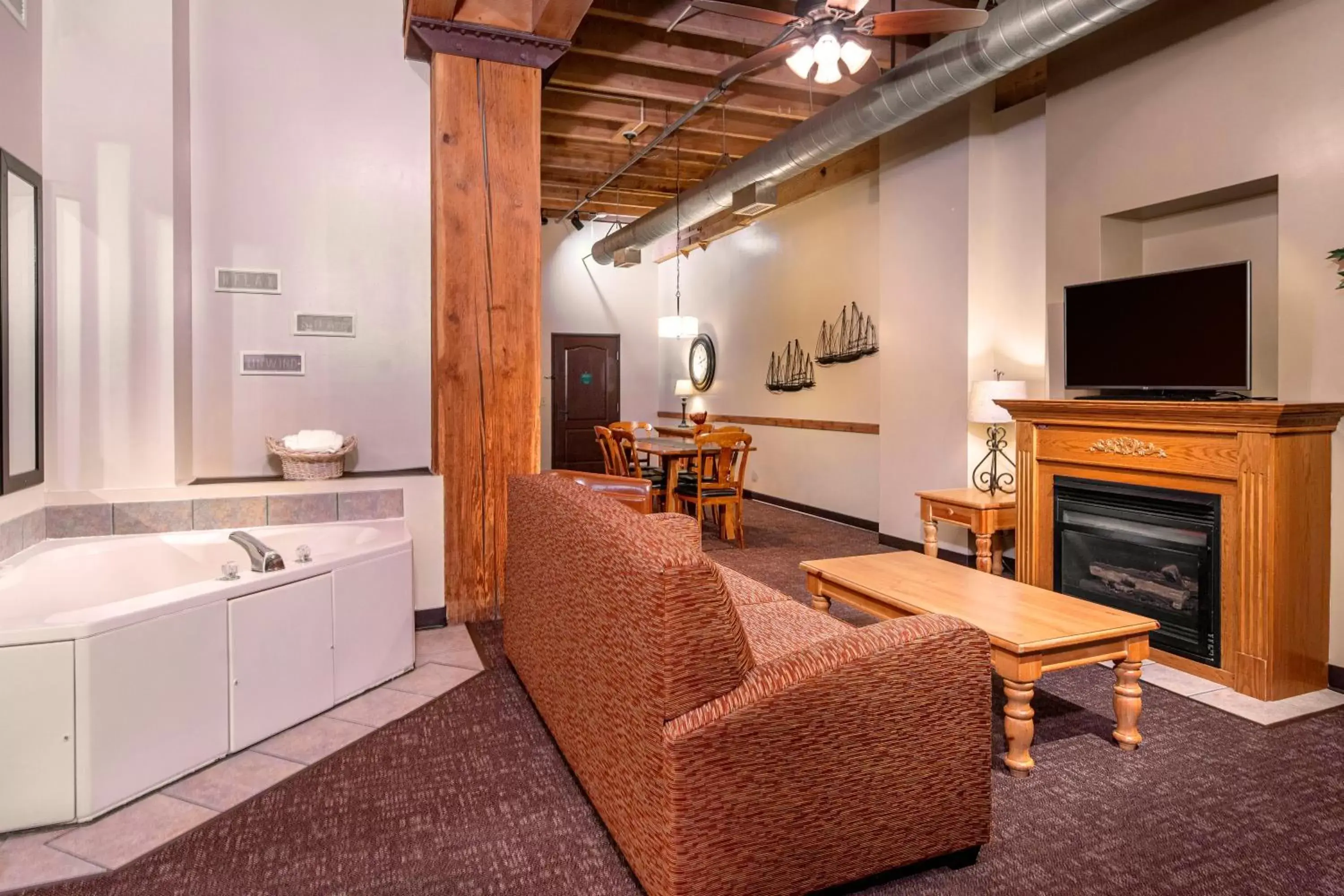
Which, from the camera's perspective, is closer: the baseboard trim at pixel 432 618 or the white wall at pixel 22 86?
the white wall at pixel 22 86

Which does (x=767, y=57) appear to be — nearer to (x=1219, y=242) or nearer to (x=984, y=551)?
(x=1219, y=242)

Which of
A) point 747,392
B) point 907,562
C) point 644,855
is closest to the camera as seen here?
point 644,855

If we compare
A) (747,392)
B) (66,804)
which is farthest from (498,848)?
(747,392)

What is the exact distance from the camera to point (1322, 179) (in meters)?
3.18

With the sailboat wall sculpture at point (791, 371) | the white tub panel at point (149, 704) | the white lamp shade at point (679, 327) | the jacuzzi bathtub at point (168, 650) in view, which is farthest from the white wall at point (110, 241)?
the white lamp shade at point (679, 327)

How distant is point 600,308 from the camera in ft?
34.9

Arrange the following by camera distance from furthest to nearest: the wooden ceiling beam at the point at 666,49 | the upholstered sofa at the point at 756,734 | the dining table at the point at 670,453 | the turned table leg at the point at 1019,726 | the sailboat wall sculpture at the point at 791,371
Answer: the sailboat wall sculpture at the point at 791,371 → the dining table at the point at 670,453 → the wooden ceiling beam at the point at 666,49 → the turned table leg at the point at 1019,726 → the upholstered sofa at the point at 756,734

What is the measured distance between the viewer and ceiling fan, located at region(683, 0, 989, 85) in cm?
346

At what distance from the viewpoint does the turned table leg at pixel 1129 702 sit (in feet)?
8.86

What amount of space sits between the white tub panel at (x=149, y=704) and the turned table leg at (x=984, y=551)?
12.9ft

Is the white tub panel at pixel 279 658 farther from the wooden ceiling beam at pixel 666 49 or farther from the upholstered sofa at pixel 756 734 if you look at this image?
the wooden ceiling beam at pixel 666 49

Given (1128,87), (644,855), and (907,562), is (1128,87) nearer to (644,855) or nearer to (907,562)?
(907,562)

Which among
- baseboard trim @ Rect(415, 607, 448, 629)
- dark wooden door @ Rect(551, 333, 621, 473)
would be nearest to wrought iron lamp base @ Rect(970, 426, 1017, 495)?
baseboard trim @ Rect(415, 607, 448, 629)

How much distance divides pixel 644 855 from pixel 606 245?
27.8 feet
